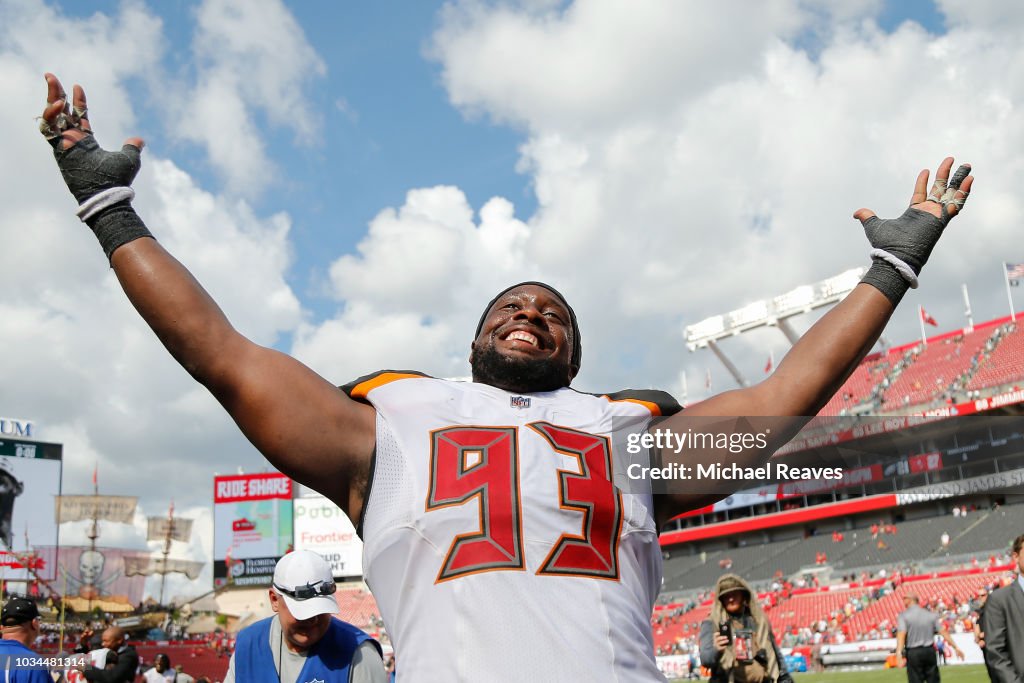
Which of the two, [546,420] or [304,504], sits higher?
[304,504]

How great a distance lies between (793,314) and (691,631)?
15.8 m

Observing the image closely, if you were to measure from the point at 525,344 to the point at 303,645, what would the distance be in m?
2.23

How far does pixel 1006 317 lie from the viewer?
4184cm

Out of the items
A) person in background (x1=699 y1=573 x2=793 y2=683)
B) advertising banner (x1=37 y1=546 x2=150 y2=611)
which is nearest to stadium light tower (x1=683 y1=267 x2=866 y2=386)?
person in background (x1=699 y1=573 x2=793 y2=683)

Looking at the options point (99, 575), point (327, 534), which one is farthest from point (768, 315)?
point (99, 575)

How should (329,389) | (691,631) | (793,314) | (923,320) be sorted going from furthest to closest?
1. (923,320)
2. (793,314)
3. (691,631)
4. (329,389)

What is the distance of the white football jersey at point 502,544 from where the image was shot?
5.49ft

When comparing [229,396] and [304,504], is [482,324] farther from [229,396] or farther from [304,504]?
[304,504]

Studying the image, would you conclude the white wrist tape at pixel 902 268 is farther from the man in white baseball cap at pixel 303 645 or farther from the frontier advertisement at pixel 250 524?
the frontier advertisement at pixel 250 524

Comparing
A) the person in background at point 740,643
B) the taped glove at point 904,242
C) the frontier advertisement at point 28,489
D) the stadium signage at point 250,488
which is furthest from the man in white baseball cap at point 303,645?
the stadium signage at point 250,488

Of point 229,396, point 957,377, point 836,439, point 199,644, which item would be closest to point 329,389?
point 229,396

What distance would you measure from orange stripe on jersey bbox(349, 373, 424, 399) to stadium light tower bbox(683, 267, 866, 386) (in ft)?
129

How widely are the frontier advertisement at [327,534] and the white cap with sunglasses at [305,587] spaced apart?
48607 mm

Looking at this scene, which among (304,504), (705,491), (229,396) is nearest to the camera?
(229,396)
